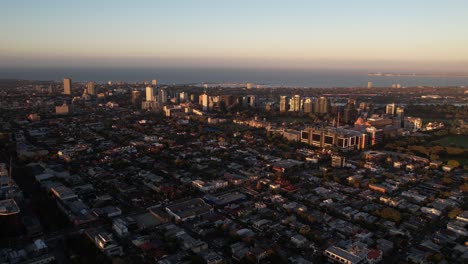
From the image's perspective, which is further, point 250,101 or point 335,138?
point 250,101

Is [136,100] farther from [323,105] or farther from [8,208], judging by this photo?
[8,208]

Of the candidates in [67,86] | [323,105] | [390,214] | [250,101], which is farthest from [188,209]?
[67,86]

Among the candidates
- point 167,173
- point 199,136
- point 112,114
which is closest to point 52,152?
point 167,173

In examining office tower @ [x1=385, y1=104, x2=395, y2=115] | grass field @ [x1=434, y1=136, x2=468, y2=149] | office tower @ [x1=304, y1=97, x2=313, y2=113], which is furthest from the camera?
office tower @ [x1=304, y1=97, x2=313, y2=113]

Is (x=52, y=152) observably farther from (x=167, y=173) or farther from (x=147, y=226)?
(x=147, y=226)

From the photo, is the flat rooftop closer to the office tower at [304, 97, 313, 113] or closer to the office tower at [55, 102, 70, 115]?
the office tower at [55, 102, 70, 115]

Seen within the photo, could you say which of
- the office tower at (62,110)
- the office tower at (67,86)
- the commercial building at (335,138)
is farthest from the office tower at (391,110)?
the office tower at (67,86)

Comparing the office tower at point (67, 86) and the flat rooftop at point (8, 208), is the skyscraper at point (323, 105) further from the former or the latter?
the office tower at point (67, 86)

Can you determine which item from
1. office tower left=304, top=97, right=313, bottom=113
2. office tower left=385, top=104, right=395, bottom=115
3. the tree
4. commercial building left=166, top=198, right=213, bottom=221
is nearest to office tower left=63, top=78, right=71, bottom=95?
office tower left=304, top=97, right=313, bottom=113
